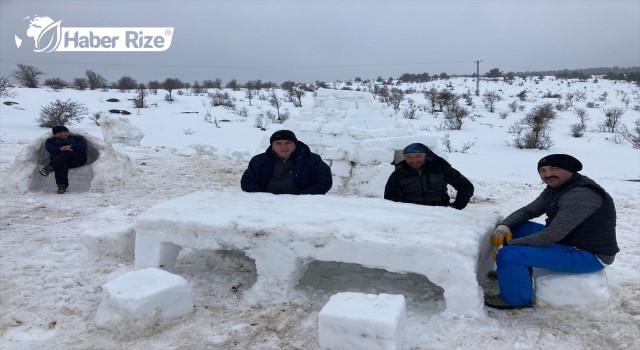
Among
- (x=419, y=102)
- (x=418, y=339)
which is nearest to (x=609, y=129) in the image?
(x=419, y=102)

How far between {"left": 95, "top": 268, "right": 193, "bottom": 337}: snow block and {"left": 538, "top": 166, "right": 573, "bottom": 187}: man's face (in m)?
2.52

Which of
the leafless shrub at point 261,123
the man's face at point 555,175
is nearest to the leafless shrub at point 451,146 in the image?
the leafless shrub at point 261,123

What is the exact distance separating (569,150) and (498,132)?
365 centimetres

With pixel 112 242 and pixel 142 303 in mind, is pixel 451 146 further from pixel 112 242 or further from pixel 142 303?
pixel 142 303

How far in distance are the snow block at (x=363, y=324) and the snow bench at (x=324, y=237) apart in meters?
0.40

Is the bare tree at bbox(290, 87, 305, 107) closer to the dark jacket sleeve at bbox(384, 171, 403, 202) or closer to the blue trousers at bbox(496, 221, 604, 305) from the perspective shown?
the dark jacket sleeve at bbox(384, 171, 403, 202)

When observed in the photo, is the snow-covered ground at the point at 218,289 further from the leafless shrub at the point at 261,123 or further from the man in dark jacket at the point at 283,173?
the leafless shrub at the point at 261,123

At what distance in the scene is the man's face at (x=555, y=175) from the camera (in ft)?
9.97

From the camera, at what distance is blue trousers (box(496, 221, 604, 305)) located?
2939 millimetres

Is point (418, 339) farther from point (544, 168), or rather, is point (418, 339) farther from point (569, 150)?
point (569, 150)

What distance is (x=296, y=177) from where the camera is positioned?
14.9 ft

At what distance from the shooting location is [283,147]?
174 inches

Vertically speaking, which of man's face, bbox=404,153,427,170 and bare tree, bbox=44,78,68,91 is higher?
bare tree, bbox=44,78,68,91

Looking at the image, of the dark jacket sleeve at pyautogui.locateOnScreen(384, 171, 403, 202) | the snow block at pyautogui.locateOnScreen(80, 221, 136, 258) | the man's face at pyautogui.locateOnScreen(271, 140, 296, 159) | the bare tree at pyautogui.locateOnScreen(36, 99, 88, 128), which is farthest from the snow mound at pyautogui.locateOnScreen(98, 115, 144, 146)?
the dark jacket sleeve at pyautogui.locateOnScreen(384, 171, 403, 202)
